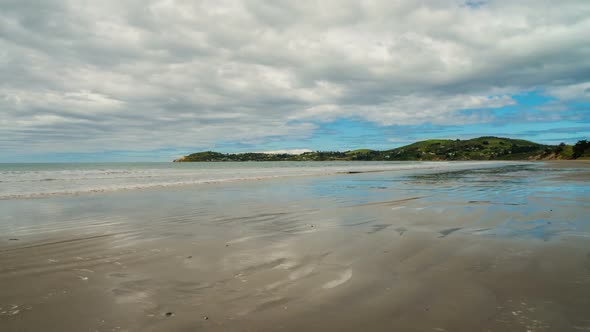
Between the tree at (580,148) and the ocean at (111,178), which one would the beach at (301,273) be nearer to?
the ocean at (111,178)

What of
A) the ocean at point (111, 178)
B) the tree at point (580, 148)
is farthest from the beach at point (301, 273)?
the tree at point (580, 148)

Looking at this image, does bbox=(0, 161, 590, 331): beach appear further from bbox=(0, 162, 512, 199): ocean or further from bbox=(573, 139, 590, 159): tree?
bbox=(573, 139, 590, 159): tree

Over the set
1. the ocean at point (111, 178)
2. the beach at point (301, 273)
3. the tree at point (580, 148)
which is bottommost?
the beach at point (301, 273)

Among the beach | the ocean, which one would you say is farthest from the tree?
the beach

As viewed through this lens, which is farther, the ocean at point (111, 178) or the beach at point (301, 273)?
the ocean at point (111, 178)

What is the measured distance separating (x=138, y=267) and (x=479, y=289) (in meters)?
5.50

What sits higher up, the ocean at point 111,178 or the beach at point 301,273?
the ocean at point 111,178

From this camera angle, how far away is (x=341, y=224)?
32.1 feet

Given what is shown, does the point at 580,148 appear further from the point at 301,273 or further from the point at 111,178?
the point at 301,273

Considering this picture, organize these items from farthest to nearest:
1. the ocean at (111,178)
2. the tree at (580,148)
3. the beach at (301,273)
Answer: the tree at (580,148) < the ocean at (111,178) < the beach at (301,273)

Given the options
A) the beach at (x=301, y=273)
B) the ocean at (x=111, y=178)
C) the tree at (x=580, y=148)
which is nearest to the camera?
the beach at (x=301, y=273)

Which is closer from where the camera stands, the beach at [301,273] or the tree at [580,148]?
the beach at [301,273]

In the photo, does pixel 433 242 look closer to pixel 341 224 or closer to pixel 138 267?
pixel 341 224

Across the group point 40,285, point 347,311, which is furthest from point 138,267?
point 347,311
